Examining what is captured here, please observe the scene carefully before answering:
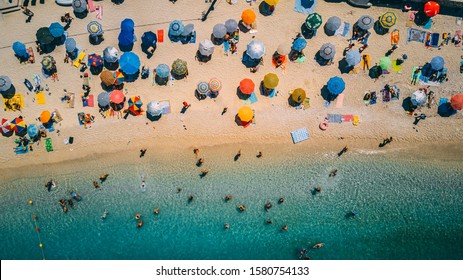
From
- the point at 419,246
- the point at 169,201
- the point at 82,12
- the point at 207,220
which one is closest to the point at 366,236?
the point at 419,246

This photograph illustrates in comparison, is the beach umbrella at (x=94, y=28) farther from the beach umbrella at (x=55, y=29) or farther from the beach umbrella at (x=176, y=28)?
the beach umbrella at (x=176, y=28)

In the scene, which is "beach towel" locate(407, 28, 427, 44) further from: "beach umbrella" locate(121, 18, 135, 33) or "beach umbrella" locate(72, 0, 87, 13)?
"beach umbrella" locate(72, 0, 87, 13)

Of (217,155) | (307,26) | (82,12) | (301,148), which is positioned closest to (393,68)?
(307,26)

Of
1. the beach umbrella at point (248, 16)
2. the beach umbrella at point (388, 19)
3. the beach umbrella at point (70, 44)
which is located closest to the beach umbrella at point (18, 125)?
the beach umbrella at point (70, 44)

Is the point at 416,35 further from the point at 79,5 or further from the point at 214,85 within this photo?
the point at 79,5

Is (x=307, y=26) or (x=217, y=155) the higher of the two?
(x=307, y=26)

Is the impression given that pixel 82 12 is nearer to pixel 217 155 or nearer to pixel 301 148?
pixel 217 155

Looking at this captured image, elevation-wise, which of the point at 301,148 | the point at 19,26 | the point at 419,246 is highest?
the point at 19,26
